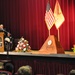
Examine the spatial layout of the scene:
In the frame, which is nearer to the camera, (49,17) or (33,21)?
(49,17)

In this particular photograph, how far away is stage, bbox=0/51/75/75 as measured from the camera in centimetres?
494

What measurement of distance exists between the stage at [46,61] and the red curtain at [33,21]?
1.14 m

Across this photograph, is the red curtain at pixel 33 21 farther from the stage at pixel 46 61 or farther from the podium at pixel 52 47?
the stage at pixel 46 61

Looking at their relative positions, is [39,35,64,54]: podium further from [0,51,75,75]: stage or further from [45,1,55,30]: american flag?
[45,1,55,30]: american flag

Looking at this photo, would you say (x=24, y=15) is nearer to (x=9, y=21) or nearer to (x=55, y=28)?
(x=9, y=21)

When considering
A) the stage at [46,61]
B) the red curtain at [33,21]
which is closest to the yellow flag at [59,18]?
the red curtain at [33,21]

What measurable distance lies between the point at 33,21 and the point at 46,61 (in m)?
1.85

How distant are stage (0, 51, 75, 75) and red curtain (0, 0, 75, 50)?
1144 mm

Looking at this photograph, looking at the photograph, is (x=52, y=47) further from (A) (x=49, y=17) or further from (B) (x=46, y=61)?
(A) (x=49, y=17)

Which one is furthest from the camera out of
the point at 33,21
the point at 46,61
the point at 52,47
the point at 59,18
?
the point at 33,21

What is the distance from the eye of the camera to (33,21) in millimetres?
6699

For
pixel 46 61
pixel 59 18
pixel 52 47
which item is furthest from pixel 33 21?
pixel 46 61

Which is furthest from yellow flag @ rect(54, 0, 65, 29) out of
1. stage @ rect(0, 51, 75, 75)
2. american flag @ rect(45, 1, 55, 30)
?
stage @ rect(0, 51, 75, 75)

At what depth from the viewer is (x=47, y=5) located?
242 inches
